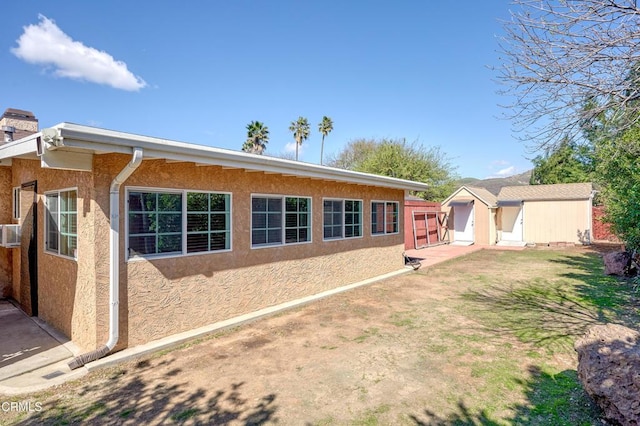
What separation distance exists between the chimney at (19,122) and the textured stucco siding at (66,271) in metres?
2.42

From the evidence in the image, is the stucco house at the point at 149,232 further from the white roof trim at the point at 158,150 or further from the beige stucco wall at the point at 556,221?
the beige stucco wall at the point at 556,221

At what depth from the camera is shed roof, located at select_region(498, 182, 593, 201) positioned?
19672 millimetres

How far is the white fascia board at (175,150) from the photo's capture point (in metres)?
3.76

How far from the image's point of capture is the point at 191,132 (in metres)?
28.8

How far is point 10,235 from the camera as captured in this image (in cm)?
692

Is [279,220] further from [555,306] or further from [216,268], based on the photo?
[555,306]

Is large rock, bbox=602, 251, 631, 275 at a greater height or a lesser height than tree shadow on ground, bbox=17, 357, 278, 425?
greater

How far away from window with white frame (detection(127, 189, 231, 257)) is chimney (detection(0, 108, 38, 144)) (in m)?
6.63

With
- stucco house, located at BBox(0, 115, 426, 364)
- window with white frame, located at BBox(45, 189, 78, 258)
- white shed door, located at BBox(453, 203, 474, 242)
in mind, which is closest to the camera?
stucco house, located at BBox(0, 115, 426, 364)

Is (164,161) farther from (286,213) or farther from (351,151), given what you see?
(351,151)

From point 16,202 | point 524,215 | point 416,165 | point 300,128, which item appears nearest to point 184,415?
point 16,202

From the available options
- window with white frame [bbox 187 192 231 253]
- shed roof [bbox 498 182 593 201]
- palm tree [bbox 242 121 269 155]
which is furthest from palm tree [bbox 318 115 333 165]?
window with white frame [bbox 187 192 231 253]

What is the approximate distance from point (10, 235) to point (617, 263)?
55.2 feet

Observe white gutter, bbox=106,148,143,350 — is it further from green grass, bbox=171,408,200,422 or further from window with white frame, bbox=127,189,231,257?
green grass, bbox=171,408,200,422
